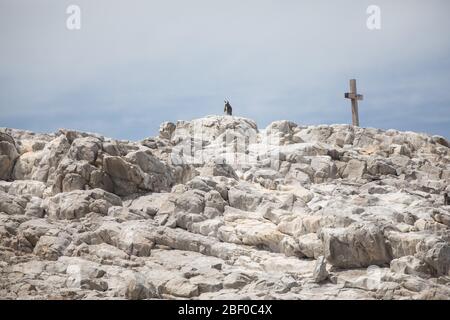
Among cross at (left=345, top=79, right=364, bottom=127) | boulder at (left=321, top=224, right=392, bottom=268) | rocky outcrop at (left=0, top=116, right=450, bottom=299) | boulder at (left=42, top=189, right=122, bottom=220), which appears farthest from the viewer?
cross at (left=345, top=79, right=364, bottom=127)

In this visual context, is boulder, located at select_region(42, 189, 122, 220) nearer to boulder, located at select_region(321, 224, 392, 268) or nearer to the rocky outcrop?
the rocky outcrop

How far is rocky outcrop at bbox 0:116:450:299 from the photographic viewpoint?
26641 millimetres

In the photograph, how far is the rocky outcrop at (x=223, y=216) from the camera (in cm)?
2664

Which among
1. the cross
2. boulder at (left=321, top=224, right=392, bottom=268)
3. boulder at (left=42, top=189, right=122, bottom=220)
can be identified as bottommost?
boulder at (left=321, top=224, right=392, bottom=268)

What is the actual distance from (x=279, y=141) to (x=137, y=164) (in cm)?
1133

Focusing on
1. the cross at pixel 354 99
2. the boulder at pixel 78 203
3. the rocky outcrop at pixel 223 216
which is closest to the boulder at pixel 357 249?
the rocky outcrop at pixel 223 216

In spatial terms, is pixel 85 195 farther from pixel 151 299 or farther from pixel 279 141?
pixel 279 141

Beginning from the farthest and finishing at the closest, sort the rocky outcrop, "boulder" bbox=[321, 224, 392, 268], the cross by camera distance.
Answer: the cross, "boulder" bbox=[321, 224, 392, 268], the rocky outcrop

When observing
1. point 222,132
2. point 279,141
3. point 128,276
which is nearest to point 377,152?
point 279,141

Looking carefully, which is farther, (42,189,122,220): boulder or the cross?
the cross

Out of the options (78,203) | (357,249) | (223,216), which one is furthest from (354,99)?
(78,203)

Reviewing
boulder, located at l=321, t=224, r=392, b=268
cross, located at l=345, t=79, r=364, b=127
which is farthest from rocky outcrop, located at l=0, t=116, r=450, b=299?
cross, located at l=345, t=79, r=364, b=127

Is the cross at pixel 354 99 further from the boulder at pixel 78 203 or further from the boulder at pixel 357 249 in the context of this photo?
the boulder at pixel 357 249

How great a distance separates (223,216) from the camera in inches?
1319
